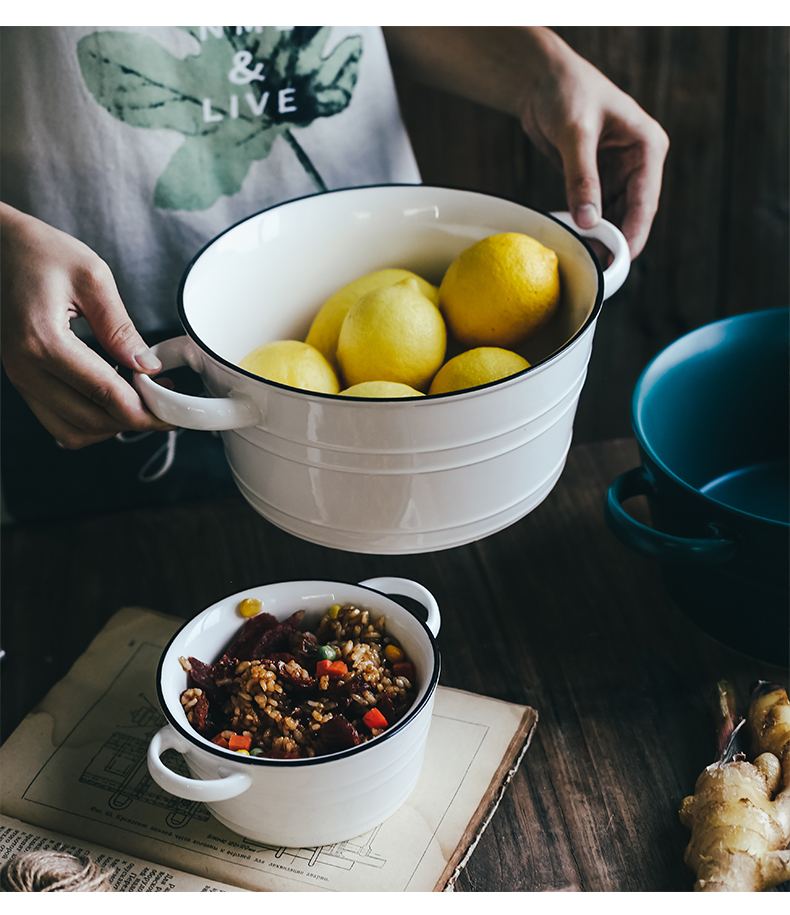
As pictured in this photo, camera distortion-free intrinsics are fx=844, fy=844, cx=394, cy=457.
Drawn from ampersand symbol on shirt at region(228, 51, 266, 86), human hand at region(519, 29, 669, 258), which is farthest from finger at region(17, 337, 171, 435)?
human hand at region(519, 29, 669, 258)

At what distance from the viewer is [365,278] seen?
21.0 inches

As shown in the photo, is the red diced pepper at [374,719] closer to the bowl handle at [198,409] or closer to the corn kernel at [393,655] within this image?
the corn kernel at [393,655]

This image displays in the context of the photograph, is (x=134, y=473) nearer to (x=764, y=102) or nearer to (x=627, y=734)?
(x=627, y=734)

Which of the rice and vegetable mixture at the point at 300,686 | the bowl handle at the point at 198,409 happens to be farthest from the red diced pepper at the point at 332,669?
the bowl handle at the point at 198,409

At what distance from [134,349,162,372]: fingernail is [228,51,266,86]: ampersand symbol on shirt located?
0.22 m

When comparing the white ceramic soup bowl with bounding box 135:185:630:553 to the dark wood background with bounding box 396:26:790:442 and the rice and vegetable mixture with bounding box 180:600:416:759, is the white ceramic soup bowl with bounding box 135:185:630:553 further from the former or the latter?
the dark wood background with bounding box 396:26:790:442


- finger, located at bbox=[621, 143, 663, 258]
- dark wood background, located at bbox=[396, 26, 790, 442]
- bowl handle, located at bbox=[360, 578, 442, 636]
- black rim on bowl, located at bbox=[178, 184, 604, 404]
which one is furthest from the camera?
dark wood background, located at bbox=[396, 26, 790, 442]

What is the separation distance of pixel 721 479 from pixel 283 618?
1.27ft

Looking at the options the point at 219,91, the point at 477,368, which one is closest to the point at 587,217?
the point at 477,368

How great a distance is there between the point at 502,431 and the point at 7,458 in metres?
0.44

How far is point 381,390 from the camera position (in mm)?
433

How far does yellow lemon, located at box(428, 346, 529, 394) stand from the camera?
449 mm

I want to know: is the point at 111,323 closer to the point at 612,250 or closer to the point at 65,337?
the point at 65,337

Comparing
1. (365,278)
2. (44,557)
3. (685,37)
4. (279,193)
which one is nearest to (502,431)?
(365,278)
